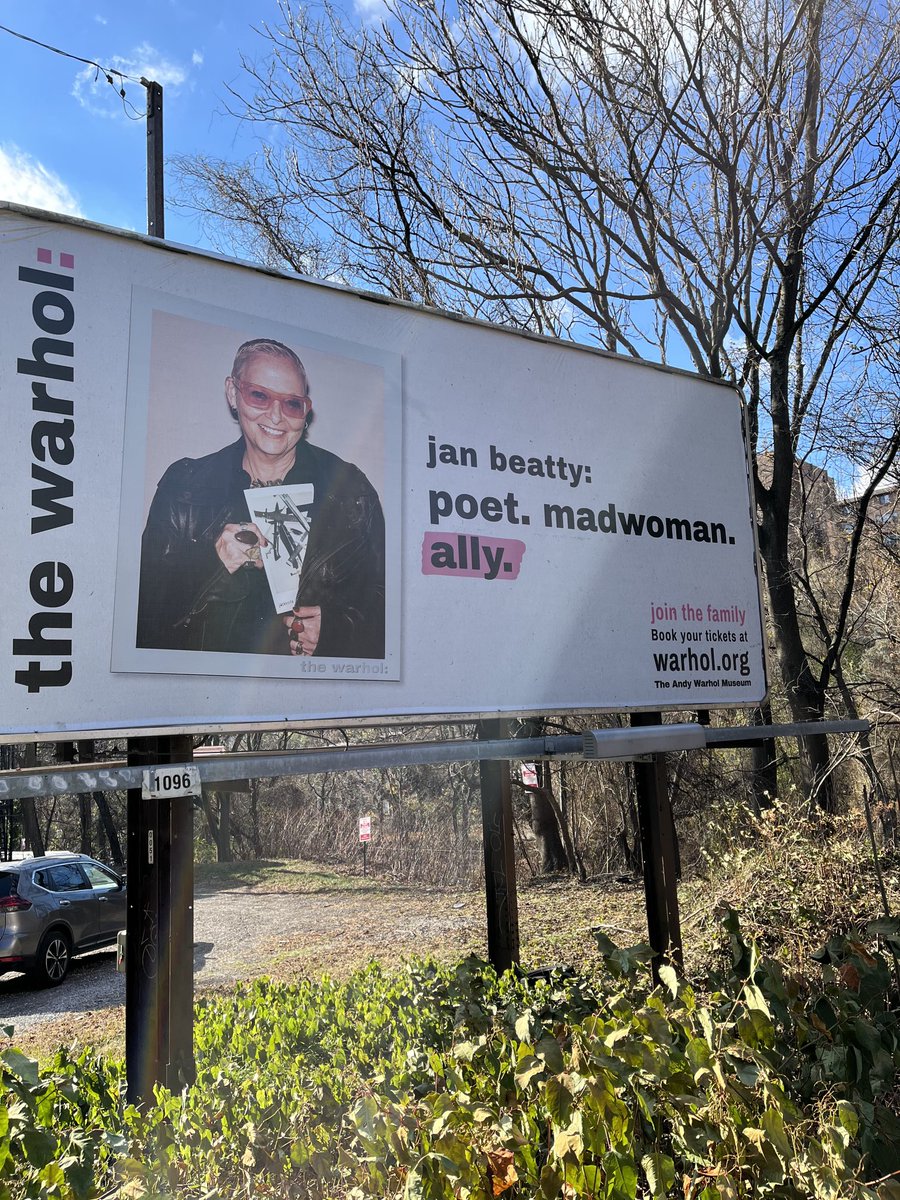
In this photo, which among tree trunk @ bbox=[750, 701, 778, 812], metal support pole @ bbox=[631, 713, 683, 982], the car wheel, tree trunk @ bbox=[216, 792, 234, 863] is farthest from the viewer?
tree trunk @ bbox=[216, 792, 234, 863]

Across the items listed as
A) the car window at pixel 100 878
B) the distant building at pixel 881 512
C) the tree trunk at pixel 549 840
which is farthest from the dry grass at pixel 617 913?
the distant building at pixel 881 512

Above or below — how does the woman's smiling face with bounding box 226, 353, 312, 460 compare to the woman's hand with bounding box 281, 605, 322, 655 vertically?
above

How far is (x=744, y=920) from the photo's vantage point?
19.2 ft

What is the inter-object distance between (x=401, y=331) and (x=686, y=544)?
2.08 metres

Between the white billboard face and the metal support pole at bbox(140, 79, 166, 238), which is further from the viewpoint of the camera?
the metal support pole at bbox(140, 79, 166, 238)

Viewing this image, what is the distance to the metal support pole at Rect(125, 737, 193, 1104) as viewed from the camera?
11.0ft

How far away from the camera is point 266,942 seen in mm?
11320

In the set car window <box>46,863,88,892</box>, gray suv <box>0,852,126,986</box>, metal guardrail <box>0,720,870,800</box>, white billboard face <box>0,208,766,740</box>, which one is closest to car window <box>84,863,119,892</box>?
gray suv <box>0,852,126,986</box>

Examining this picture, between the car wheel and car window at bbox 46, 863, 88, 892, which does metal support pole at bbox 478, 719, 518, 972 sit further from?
car window at bbox 46, 863, 88, 892

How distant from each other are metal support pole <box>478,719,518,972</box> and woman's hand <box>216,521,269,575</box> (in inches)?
60.2

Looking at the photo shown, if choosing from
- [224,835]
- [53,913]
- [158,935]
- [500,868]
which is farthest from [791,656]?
[224,835]

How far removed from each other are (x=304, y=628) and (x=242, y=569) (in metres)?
0.36

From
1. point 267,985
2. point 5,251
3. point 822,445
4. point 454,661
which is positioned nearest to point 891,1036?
point 454,661

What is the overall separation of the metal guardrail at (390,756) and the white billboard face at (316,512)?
0.59 ft
